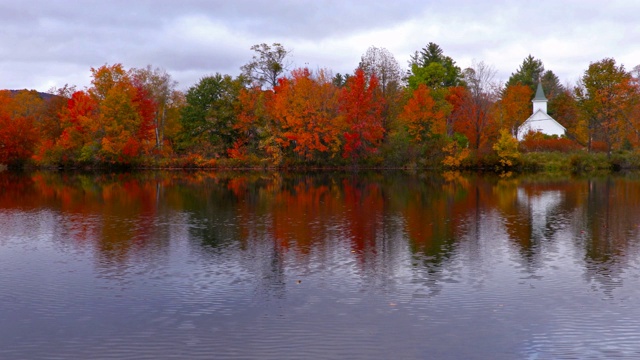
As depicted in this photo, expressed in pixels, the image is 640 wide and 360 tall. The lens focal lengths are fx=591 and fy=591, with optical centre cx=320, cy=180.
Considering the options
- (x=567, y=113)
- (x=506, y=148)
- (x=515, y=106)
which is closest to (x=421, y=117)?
(x=506, y=148)

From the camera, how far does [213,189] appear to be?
136 ft

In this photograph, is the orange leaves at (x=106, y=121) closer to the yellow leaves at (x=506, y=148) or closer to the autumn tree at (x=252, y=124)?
the autumn tree at (x=252, y=124)

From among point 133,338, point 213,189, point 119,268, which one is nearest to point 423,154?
point 213,189

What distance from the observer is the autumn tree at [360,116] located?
6419 cm

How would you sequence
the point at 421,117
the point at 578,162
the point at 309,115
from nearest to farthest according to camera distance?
1. the point at 578,162
2. the point at 309,115
3. the point at 421,117

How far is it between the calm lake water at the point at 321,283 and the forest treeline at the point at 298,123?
37580 millimetres

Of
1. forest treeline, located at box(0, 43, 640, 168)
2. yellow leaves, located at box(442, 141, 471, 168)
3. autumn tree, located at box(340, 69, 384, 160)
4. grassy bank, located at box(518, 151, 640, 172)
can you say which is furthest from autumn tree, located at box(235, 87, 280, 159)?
grassy bank, located at box(518, 151, 640, 172)

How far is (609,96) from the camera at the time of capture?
63250 mm

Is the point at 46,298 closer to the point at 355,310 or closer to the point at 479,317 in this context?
the point at 355,310

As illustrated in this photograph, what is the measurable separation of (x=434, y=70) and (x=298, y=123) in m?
27.5

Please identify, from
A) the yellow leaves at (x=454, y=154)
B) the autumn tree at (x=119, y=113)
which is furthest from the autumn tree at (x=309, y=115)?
the autumn tree at (x=119, y=113)

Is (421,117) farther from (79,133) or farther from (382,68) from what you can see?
(79,133)

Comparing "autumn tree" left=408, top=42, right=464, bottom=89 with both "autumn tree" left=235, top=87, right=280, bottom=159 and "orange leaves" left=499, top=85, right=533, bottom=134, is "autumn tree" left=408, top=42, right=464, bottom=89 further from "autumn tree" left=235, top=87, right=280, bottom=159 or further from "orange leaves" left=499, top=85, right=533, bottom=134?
"autumn tree" left=235, top=87, right=280, bottom=159

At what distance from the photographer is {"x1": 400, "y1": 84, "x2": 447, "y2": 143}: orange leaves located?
65938 millimetres
